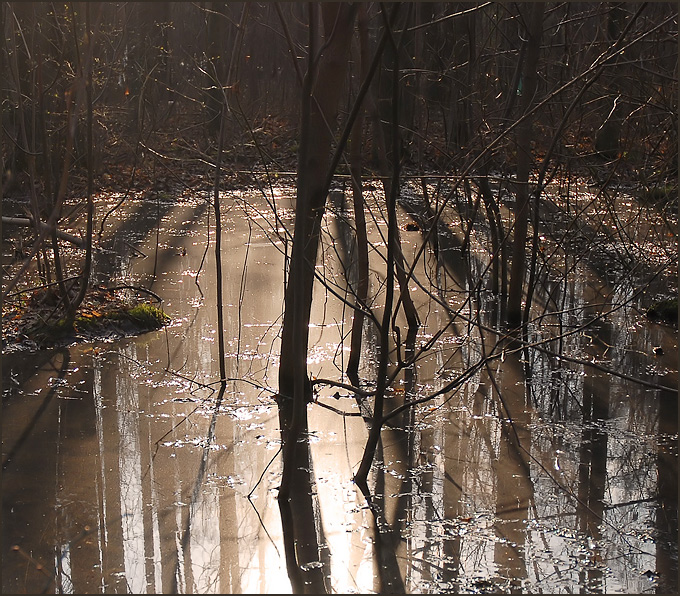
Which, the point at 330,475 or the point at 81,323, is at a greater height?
the point at 81,323

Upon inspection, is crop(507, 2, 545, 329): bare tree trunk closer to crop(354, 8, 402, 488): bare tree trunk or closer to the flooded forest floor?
the flooded forest floor

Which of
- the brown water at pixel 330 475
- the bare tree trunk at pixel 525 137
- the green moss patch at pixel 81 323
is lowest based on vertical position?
the brown water at pixel 330 475

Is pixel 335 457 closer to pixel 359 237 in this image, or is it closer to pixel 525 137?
pixel 359 237

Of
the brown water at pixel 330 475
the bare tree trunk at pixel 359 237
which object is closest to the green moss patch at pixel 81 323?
the brown water at pixel 330 475

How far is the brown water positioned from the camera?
321cm

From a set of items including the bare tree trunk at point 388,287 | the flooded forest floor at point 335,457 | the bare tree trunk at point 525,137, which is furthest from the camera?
the bare tree trunk at point 525,137

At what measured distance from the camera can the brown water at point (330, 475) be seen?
3207 mm

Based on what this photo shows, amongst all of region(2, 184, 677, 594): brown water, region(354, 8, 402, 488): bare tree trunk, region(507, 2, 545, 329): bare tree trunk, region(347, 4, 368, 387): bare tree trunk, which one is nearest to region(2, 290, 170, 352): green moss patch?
region(2, 184, 677, 594): brown water

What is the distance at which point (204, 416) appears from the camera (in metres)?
4.76

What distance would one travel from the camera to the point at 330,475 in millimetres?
4059

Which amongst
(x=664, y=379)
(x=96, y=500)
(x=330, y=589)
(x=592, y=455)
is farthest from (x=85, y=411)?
(x=664, y=379)

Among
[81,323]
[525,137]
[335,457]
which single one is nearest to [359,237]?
[335,457]

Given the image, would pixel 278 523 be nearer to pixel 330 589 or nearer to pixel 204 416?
pixel 330 589

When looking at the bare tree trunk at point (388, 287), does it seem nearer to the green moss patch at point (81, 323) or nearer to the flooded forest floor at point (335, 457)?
the flooded forest floor at point (335, 457)
